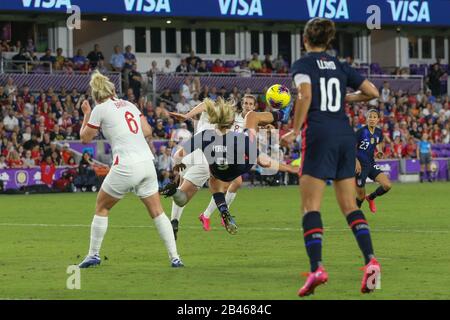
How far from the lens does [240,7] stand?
4394cm

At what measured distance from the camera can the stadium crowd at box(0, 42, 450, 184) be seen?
33.6 meters

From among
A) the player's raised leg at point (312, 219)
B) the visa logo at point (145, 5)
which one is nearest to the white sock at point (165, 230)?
the player's raised leg at point (312, 219)

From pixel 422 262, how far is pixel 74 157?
22767 millimetres

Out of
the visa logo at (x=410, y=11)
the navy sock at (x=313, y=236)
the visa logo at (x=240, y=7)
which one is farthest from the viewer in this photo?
the visa logo at (x=410, y=11)

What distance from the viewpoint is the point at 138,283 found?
11.0 m

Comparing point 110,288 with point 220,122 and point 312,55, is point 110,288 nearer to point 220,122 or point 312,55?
point 312,55

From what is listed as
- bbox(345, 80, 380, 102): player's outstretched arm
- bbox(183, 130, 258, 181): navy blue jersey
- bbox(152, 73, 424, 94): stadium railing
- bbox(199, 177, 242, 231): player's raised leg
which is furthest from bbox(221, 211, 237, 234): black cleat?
bbox(152, 73, 424, 94): stadium railing

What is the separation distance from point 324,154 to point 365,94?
87 centimetres

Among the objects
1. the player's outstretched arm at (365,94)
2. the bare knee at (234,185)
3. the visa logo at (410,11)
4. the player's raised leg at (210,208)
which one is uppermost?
the visa logo at (410,11)

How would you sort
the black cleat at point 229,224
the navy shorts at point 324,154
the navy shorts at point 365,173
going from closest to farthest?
the navy shorts at point 324,154, the black cleat at point 229,224, the navy shorts at point 365,173

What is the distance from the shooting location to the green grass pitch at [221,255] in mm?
10367

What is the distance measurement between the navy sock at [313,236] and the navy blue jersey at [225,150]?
19.3ft

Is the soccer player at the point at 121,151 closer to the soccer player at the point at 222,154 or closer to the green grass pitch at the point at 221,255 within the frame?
the green grass pitch at the point at 221,255

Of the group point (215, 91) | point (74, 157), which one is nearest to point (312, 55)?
point (74, 157)
